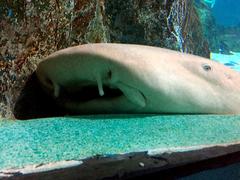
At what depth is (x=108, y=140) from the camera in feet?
4.36

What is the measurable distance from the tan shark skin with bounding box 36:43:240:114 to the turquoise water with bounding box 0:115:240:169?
0.11m

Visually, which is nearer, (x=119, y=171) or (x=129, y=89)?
(x=119, y=171)

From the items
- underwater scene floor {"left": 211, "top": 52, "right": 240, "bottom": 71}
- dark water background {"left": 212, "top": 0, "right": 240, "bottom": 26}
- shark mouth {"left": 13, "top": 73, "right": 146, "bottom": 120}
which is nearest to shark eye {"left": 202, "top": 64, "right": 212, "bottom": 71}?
shark mouth {"left": 13, "top": 73, "right": 146, "bottom": 120}

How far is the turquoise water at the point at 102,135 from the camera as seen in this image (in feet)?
3.76

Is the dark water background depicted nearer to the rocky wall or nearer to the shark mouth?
the rocky wall

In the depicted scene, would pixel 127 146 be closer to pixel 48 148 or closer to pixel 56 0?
pixel 48 148

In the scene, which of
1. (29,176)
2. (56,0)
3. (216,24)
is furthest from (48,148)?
(216,24)

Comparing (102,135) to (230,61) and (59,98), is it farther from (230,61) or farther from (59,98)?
(230,61)

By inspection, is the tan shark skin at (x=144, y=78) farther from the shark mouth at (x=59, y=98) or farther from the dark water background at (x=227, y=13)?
the dark water background at (x=227, y=13)

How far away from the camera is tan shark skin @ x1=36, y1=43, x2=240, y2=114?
6.02 feet

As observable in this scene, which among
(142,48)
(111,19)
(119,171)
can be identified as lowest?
(119,171)

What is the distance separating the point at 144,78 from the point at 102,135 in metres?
0.52

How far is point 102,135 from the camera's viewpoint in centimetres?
141

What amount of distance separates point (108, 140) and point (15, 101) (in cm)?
113
